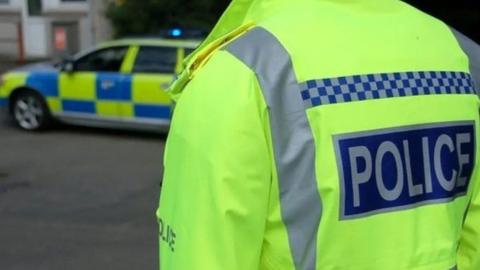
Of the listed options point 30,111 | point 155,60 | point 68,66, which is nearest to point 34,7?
point 30,111

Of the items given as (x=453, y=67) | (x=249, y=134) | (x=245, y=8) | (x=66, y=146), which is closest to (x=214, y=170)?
(x=249, y=134)

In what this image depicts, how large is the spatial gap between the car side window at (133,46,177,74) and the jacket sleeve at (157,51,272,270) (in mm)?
7773

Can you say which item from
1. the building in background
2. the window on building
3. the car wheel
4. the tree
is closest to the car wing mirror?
the car wheel

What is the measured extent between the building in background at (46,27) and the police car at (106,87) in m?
5.40

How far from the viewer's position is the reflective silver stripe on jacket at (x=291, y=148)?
4.13ft

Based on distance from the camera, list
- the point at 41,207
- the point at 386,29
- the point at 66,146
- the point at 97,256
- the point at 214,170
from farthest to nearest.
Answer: the point at 66,146
the point at 41,207
the point at 97,256
the point at 386,29
the point at 214,170

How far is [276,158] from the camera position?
125 cm

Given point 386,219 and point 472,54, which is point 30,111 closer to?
point 472,54

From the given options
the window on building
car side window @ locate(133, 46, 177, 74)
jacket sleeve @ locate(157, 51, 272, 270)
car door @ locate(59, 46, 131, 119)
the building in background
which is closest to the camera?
jacket sleeve @ locate(157, 51, 272, 270)

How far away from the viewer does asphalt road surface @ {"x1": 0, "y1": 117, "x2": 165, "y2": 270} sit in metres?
5.04

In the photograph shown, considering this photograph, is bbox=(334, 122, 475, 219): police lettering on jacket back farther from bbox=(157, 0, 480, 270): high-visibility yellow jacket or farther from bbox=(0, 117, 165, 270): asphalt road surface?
bbox=(0, 117, 165, 270): asphalt road surface

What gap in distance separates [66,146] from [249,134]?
7901 millimetres

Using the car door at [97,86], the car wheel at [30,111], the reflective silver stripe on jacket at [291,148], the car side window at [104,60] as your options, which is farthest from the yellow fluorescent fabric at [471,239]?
the car wheel at [30,111]

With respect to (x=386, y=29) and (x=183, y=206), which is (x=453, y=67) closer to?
(x=386, y=29)
